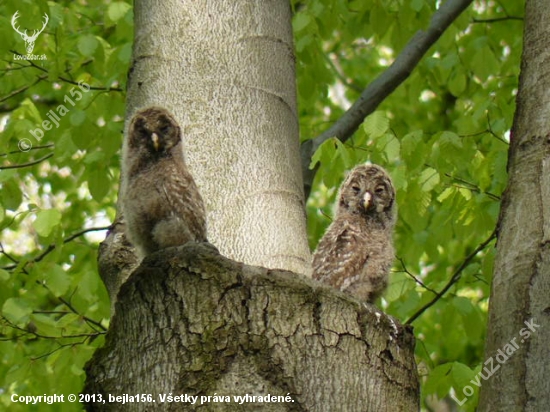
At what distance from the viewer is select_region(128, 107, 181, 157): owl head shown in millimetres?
4227

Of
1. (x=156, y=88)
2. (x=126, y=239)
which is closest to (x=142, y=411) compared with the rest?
(x=126, y=239)

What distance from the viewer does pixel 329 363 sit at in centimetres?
303

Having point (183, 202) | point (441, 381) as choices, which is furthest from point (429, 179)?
point (183, 202)

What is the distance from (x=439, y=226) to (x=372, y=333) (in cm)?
437

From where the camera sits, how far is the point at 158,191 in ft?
13.5

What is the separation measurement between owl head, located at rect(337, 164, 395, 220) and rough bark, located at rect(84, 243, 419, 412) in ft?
9.12

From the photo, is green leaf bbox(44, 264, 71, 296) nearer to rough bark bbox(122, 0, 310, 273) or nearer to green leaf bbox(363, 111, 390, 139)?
rough bark bbox(122, 0, 310, 273)

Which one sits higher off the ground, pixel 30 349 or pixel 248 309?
pixel 30 349

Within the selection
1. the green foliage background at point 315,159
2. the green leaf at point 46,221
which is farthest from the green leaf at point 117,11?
the green leaf at point 46,221

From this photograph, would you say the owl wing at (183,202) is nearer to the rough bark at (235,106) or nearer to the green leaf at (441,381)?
the rough bark at (235,106)

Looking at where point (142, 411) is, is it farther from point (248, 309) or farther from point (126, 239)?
point (126, 239)

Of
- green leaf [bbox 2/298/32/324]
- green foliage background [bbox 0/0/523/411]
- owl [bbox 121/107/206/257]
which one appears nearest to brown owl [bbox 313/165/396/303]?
green foliage background [bbox 0/0/523/411]

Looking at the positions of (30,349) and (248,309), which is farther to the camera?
(30,349)

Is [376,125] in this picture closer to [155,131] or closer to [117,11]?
[155,131]
